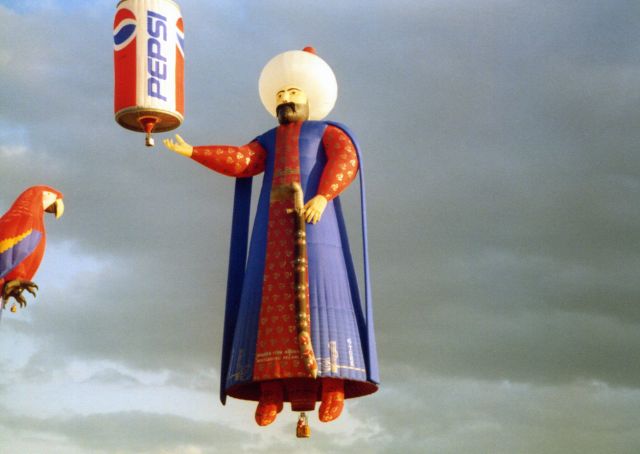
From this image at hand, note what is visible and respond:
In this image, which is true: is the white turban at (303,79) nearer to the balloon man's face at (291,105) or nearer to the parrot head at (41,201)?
the balloon man's face at (291,105)

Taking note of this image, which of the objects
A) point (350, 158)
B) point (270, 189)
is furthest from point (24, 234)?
point (350, 158)

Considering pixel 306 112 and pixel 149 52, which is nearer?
pixel 149 52

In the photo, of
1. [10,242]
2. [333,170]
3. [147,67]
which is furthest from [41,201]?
[333,170]

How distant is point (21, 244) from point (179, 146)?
2.40m

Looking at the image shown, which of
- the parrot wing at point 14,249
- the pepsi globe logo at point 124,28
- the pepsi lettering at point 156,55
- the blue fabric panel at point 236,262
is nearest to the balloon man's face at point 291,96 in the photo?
the blue fabric panel at point 236,262

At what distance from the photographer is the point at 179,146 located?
15211 mm

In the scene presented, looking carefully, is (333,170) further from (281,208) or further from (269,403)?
(269,403)

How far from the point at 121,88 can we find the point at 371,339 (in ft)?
14.6

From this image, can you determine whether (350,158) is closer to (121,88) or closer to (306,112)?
(306,112)

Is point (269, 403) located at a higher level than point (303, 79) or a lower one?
lower

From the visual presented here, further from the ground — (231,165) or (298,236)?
(231,165)

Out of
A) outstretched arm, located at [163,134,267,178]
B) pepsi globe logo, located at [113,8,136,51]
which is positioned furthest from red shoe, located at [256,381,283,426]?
pepsi globe logo, located at [113,8,136,51]

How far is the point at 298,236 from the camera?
14.5 meters

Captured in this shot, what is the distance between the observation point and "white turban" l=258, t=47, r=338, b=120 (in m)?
15.6
